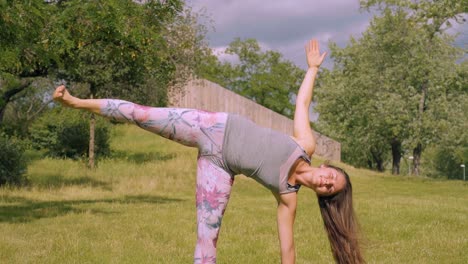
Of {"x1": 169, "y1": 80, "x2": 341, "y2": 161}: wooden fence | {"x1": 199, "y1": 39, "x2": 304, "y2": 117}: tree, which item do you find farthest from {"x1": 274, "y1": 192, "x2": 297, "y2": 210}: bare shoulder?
{"x1": 199, "y1": 39, "x2": 304, "y2": 117}: tree

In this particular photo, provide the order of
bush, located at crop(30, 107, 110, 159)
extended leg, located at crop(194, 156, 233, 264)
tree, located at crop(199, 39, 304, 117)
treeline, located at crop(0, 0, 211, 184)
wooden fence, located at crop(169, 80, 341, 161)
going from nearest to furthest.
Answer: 1. extended leg, located at crop(194, 156, 233, 264)
2. treeline, located at crop(0, 0, 211, 184)
3. bush, located at crop(30, 107, 110, 159)
4. wooden fence, located at crop(169, 80, 341, 161)
5. tree, located at crop(199, 39, 304, 117)

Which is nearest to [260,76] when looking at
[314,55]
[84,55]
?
[84,55]

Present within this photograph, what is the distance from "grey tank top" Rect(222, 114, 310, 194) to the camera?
5320 millimetres

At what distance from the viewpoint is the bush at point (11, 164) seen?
1991 centimetres

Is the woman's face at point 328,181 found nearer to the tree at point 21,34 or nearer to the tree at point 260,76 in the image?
the tree at point 21,34

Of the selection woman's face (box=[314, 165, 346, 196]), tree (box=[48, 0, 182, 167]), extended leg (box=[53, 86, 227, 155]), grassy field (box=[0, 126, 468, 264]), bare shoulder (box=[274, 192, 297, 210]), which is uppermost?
tree (box=[48, 0, 182, 167])

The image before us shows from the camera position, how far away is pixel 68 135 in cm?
2839

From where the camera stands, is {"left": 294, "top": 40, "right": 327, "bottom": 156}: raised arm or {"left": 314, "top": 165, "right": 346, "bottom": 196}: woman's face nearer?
{"left": 314, "top": 165, "right": 346, "bottom": 196}: woman's face

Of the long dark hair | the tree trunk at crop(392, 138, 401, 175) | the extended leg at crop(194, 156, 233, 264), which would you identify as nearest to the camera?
the extended leg at crop(194, 156, 233, 264)

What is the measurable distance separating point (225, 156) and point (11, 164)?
16.7m

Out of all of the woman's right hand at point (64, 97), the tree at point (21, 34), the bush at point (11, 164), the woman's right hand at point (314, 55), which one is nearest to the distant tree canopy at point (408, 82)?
the bush at point (11, 164)

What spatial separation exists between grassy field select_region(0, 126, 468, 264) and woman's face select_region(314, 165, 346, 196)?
1108mm

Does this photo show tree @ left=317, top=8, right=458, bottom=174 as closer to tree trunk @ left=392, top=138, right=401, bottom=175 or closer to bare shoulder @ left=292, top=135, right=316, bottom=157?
tree trunk @ left=392, top=138, right=401, bottom=175

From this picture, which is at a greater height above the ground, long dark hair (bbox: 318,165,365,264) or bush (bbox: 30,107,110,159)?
bush (bbox: 30,107,110,159)
